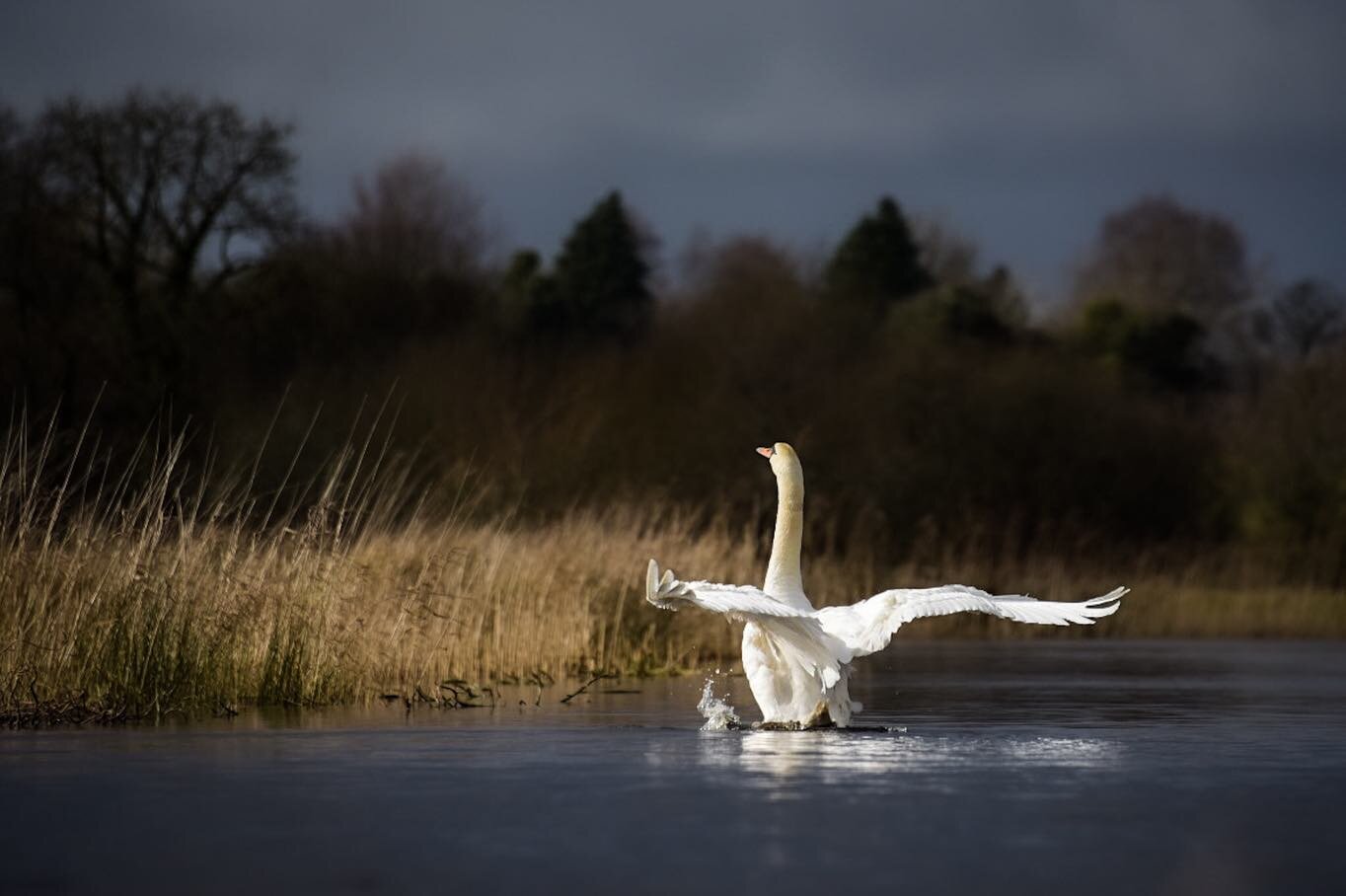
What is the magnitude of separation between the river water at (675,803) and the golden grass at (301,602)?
75cm

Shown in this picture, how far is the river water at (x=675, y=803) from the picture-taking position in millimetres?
7750

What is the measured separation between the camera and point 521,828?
880 cm

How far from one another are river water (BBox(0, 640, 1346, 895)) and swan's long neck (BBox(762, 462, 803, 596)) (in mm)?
939

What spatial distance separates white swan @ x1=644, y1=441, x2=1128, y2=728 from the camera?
12.5 m

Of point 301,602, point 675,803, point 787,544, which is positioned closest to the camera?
point 675,803

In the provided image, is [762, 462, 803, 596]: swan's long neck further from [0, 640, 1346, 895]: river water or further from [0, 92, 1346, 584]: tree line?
[0, 92, 1346, 584]: tree line

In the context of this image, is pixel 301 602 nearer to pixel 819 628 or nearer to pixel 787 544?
pixel 787 544

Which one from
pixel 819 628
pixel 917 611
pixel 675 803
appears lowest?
pixel 675 803

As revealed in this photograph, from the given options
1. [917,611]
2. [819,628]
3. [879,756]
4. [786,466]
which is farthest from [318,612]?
[879,756]

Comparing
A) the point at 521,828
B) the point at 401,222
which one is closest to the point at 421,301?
the point at 401,222

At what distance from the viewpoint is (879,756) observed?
11.6 meters

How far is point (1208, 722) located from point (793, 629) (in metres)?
3.50

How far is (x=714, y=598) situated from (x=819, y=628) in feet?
2.96

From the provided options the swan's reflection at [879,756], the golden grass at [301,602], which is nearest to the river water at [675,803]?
the swan's reflection at [879,756]
